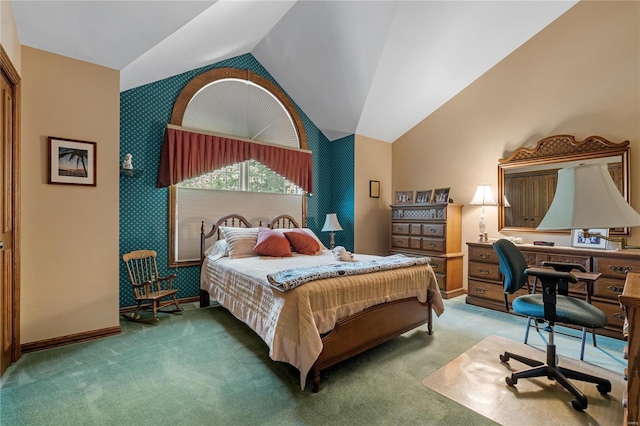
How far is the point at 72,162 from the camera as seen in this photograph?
8.73 feet

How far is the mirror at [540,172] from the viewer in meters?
3.22

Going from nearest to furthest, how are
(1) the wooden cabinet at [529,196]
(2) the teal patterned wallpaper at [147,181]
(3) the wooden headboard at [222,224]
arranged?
(2) the teal patterned wallpaper at [147,181] → (1) the wooden cabinet at [529,196] → (3) the wooden headboard at [222,224]

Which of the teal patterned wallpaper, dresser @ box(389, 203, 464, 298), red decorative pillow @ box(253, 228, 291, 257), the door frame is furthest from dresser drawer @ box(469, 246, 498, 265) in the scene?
the door frame

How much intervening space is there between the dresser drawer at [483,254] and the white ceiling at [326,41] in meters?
2.47

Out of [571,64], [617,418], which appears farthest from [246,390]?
[571,64]

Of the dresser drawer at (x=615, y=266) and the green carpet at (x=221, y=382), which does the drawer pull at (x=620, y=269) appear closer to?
the dresser drawer at (x=615, y=266)

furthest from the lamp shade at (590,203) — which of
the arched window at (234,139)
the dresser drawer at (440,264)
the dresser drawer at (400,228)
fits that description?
the arched window at (234,139)

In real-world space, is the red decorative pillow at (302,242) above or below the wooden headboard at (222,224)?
below

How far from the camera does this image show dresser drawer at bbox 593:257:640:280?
9.16 ft

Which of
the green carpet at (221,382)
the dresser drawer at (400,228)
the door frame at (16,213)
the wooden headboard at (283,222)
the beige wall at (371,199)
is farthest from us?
the beige wall at (371,199)

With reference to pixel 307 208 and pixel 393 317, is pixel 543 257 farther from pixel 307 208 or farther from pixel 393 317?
pixel 307 208

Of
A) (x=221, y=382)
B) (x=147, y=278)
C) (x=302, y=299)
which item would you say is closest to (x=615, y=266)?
(x=302, y=299)

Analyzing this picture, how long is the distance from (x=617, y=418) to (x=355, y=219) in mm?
3713

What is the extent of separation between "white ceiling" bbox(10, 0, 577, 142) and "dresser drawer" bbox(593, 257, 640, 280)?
297 centimetres
